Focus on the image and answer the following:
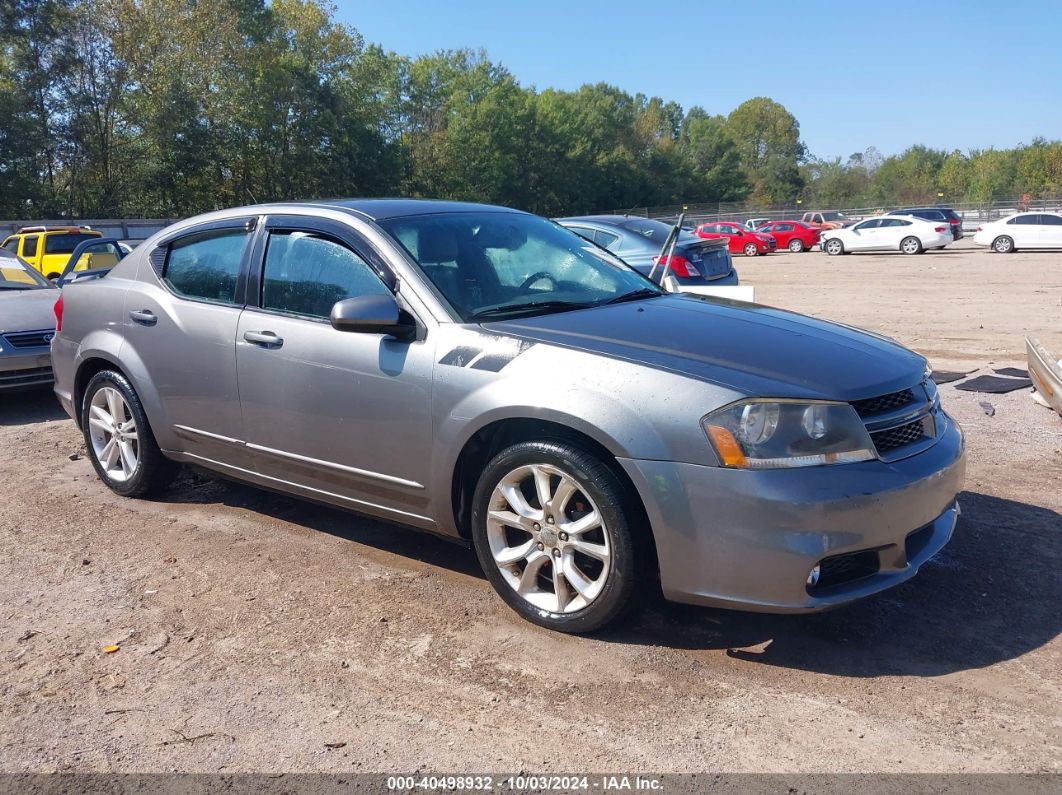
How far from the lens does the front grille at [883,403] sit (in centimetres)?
343

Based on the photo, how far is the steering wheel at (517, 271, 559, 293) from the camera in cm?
438

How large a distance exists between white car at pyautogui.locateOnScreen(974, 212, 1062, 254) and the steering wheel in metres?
34.0

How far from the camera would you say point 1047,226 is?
108ft

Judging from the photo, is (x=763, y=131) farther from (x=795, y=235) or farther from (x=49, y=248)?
(x=49, y=248)

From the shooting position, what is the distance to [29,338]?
8289 mm

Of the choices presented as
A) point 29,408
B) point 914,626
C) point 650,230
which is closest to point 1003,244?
point 650,230

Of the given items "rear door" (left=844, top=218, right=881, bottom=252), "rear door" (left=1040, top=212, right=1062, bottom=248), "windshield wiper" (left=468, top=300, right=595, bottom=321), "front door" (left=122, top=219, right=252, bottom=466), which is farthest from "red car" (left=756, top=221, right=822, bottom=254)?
"windshield wiper" (left=468, top=300, right=595, bottom=321)

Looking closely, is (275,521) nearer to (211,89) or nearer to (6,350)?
(6,350)

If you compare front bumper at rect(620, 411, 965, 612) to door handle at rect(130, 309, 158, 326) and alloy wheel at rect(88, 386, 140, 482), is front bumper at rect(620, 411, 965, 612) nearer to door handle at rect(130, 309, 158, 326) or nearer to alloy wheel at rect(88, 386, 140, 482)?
door handle at rect(130, 309, 158, 326)

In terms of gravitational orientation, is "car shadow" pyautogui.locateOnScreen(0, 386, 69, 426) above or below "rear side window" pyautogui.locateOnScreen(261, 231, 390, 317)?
below

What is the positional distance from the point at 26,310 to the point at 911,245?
33.4m

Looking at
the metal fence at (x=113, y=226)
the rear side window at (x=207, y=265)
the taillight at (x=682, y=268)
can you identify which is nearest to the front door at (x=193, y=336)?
the rear side window at (x=207, y=265)

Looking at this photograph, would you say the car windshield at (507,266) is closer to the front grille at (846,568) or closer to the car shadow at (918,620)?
the car shadow at (918,620)

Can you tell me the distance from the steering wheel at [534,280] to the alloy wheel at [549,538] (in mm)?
1052
